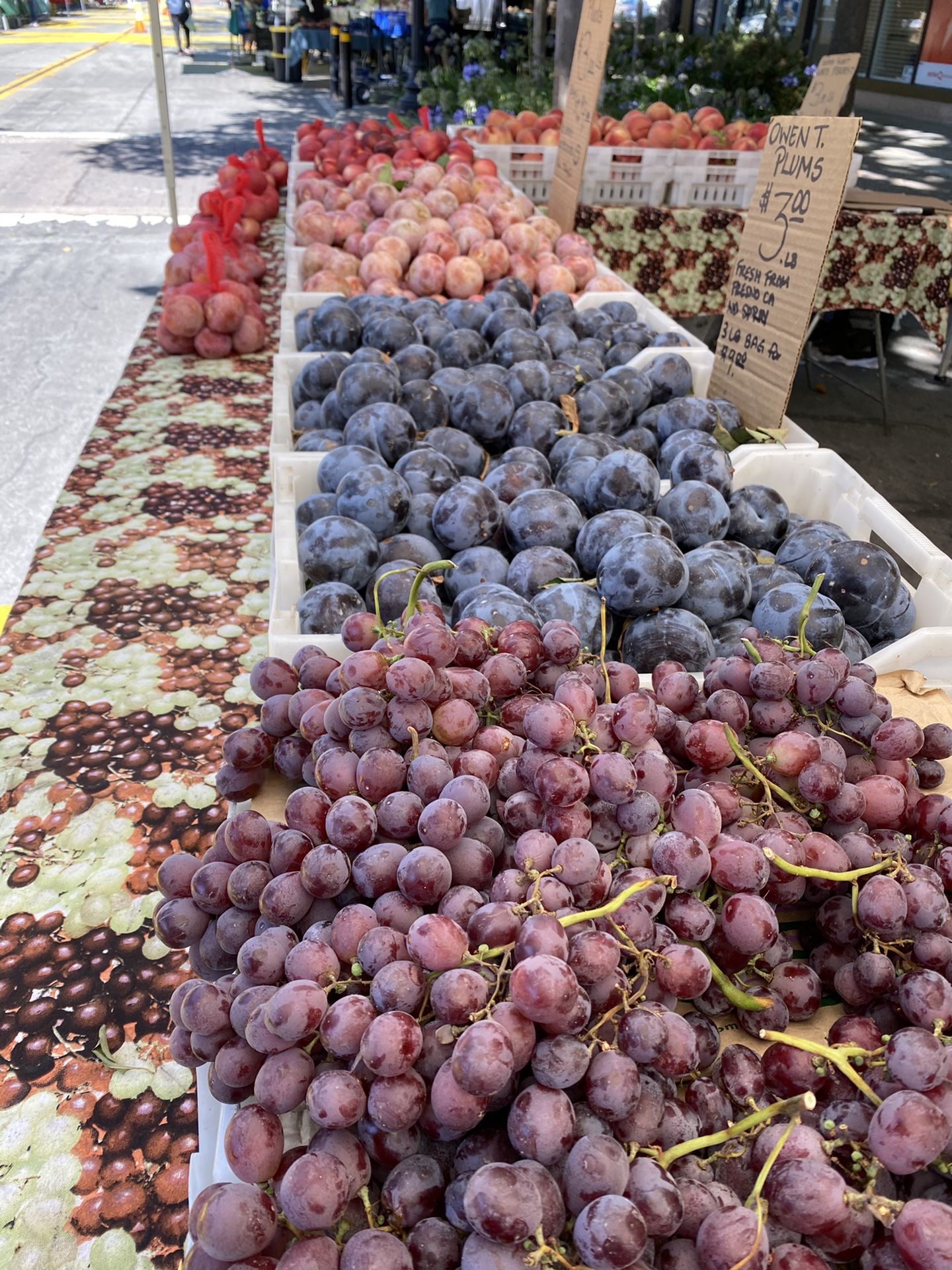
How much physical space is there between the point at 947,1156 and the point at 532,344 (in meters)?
1.79

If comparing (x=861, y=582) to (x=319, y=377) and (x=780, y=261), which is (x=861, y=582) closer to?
(x=780, y=261)

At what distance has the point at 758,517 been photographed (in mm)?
1558

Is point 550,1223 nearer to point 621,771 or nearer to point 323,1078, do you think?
point 323,1078

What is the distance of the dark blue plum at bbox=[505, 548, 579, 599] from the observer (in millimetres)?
1318

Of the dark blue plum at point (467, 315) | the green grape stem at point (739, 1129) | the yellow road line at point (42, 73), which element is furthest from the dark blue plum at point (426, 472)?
the yellow road line at point (42, 73)

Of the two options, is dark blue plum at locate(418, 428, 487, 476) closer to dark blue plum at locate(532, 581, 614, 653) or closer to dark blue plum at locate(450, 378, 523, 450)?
dark blue plum at locate(450, 378, 523, 450)

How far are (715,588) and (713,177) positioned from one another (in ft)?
12.3

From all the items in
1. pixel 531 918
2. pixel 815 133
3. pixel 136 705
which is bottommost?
pixel 136 705

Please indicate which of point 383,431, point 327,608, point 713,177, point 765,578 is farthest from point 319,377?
point 713,177

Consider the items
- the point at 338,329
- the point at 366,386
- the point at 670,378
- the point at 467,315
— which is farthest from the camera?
the point at 467,315

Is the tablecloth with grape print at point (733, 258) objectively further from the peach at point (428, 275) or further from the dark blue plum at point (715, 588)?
the dark blue plum at point (715, 588)

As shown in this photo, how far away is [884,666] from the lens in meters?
1.29

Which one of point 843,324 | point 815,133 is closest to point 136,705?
point 815,133

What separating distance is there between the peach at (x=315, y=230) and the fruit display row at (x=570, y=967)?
273 centimetres
